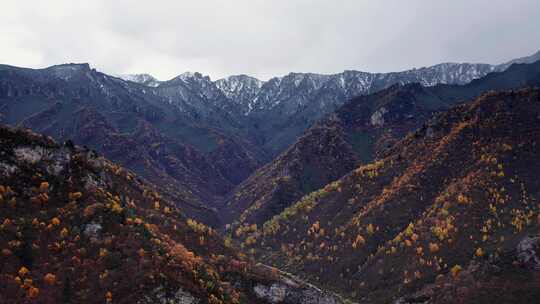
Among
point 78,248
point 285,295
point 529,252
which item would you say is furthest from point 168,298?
point 529,252

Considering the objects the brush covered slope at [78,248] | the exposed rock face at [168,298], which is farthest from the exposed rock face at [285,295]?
the exposed rock face at [168,298]

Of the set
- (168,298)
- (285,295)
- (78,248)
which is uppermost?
(78,248)

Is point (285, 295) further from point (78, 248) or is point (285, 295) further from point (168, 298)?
point (78, 248)

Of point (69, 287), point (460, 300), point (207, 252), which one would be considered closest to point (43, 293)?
point (69, 287)

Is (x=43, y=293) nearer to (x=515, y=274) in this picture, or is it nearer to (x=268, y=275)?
(x=268, y=275)

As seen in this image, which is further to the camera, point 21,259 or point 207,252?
point 207,252

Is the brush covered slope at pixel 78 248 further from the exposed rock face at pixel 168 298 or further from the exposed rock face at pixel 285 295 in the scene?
the exposed rock face at pixel 285 295

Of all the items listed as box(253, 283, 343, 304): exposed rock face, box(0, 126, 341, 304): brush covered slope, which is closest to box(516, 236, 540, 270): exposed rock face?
box(253, 283, 343, 304): exposed rock face

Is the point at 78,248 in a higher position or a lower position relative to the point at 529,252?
higher

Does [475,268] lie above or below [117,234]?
below
